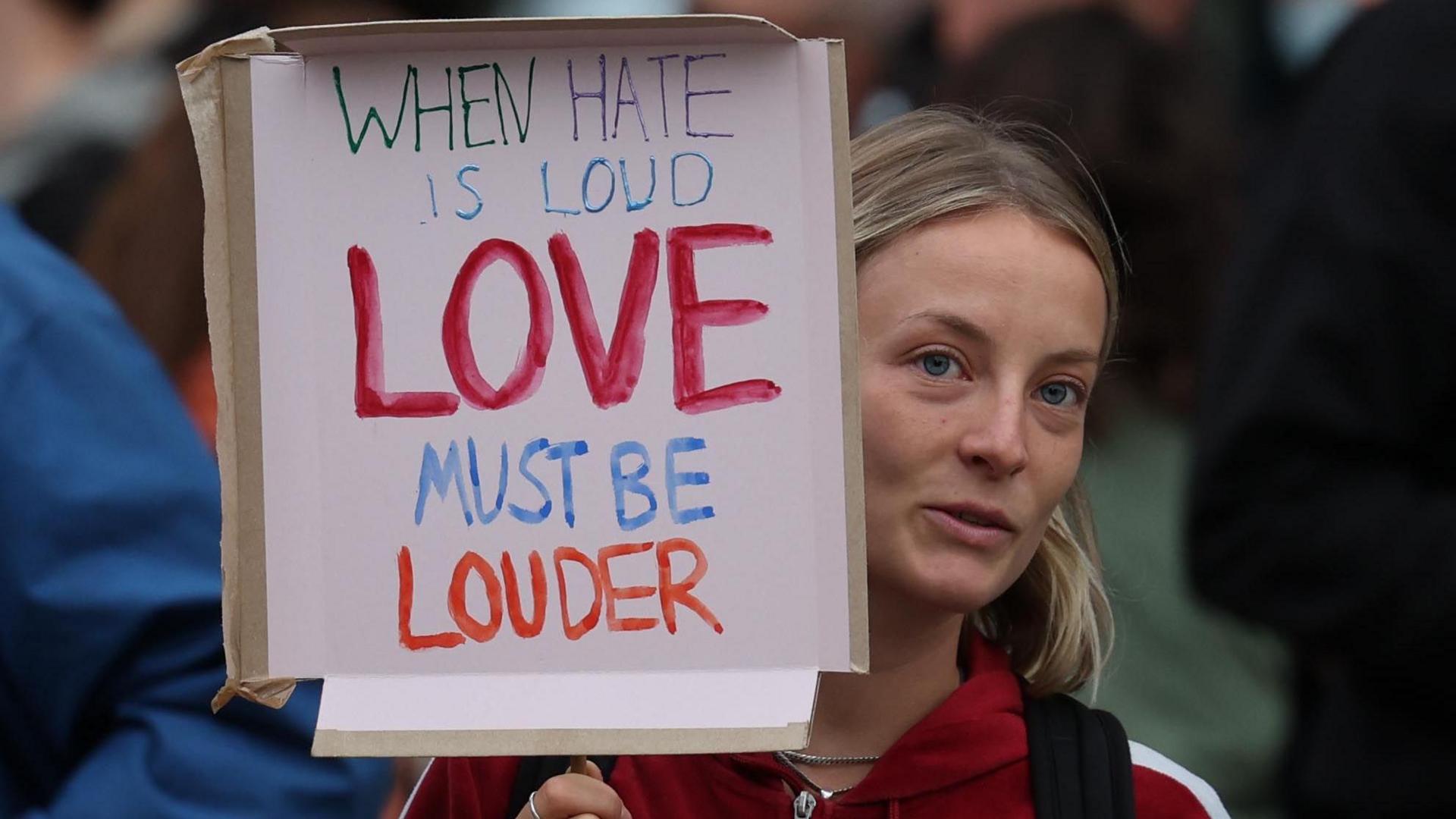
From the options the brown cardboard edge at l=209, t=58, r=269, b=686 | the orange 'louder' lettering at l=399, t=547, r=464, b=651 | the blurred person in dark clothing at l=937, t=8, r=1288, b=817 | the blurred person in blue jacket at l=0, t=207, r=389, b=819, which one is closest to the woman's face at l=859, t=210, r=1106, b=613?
the orange 'louder' lettering at l=399, t=547, r=464, b=651

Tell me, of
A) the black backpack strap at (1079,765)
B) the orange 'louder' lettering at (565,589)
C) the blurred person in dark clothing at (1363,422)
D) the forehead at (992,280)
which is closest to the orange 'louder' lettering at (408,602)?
the orange 'louder' lettering at (565,589)

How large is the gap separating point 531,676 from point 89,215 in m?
2.55

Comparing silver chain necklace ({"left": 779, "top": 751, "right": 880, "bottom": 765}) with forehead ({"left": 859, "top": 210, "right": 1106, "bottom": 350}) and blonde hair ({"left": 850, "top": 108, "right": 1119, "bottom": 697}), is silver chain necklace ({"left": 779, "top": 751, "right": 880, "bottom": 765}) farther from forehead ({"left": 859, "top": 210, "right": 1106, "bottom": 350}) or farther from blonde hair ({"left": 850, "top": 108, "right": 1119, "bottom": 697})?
forehead ({"left": 859, "top": 210, "right": 1106, "bottom": 350})

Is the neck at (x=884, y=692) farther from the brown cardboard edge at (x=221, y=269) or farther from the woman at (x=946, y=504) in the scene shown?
the brown cardboard edge at (x=221, y=269)

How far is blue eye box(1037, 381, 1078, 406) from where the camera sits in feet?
6.91

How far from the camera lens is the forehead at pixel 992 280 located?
2.06m

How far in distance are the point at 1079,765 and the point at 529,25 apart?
86 cm

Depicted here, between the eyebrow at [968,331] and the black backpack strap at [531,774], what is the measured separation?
1.74 ft

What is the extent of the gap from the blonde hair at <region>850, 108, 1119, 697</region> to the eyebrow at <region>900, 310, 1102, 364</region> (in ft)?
0.34

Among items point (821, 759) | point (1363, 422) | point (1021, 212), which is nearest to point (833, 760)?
point (821, 759)

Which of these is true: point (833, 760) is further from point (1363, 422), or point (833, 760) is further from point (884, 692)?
point (1363, 422)

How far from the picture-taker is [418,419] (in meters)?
1.90

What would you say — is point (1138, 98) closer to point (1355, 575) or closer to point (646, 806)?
point (1355, 575)

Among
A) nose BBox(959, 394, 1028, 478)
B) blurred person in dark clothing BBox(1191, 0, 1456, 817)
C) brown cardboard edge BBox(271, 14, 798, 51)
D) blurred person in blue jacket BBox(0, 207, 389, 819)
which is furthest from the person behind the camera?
blurred person in dark clothing BBox(1191, 0, 1456, 817)
